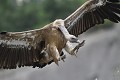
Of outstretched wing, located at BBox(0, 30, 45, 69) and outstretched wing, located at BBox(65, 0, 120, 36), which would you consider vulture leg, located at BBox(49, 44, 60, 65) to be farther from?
outstretched wing, located at BBox(65, 0, 120, 36)

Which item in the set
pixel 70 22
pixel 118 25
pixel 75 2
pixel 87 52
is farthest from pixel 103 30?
pixel 75 2

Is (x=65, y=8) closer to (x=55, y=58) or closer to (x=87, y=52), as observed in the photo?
(x=87, y=52)

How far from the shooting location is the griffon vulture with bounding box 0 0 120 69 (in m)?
17.5

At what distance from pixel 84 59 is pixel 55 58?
766cm

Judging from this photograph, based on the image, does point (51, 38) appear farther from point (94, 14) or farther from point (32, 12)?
point (32, 12)

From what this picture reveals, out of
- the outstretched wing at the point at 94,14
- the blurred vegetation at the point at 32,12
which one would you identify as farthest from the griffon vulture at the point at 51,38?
the blurred vegetation at the point at 32,12

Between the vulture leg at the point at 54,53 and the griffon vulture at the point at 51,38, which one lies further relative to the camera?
the griffon vulture at the point at 51,38

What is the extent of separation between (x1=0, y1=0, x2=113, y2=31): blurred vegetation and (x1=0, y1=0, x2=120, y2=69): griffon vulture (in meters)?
26.3

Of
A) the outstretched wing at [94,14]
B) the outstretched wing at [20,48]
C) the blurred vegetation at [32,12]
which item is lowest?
the outstretched wing at [20,48]

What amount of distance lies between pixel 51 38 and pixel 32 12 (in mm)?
36658

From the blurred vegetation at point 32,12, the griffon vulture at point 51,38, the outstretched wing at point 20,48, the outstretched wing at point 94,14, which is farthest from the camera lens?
the blurred vegetation at point 32,12

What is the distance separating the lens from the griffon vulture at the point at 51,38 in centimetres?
1752

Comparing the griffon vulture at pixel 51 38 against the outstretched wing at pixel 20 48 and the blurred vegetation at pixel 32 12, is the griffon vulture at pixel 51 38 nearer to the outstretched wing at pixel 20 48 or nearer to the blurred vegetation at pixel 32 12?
the outstretched wing at pixel 20 48

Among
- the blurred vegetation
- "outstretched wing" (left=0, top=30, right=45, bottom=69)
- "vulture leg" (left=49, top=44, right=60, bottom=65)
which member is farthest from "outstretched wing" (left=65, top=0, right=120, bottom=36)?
the blurred vegetation
